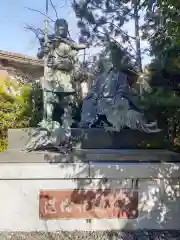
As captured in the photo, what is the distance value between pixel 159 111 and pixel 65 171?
1.95 metres

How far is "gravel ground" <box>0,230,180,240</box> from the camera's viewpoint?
3260 millimetres

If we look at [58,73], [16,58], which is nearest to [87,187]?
[58,73]

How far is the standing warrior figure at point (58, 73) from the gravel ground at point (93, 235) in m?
1.29

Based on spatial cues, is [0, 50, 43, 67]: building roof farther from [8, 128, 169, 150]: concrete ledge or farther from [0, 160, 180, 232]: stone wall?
[0, 160, 180, 232]: stone wall

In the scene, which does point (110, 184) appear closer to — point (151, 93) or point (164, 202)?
point (164, 202)

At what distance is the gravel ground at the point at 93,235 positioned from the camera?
3260mm

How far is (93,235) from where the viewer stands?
3322 mm

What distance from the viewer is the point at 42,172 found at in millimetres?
3416

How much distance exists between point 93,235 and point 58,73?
2129 mm

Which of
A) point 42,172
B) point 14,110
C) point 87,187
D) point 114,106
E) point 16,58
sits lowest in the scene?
point 87,187

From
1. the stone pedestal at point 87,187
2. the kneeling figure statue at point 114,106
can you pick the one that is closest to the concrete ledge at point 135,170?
the stone pedestal at point 87,187

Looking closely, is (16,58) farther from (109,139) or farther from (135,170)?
(135,170)

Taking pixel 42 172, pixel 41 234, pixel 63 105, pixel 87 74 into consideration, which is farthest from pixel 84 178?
pixel 87 74

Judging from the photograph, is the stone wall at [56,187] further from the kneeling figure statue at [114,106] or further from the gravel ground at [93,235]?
the kneeling figure statue at [114,106]
